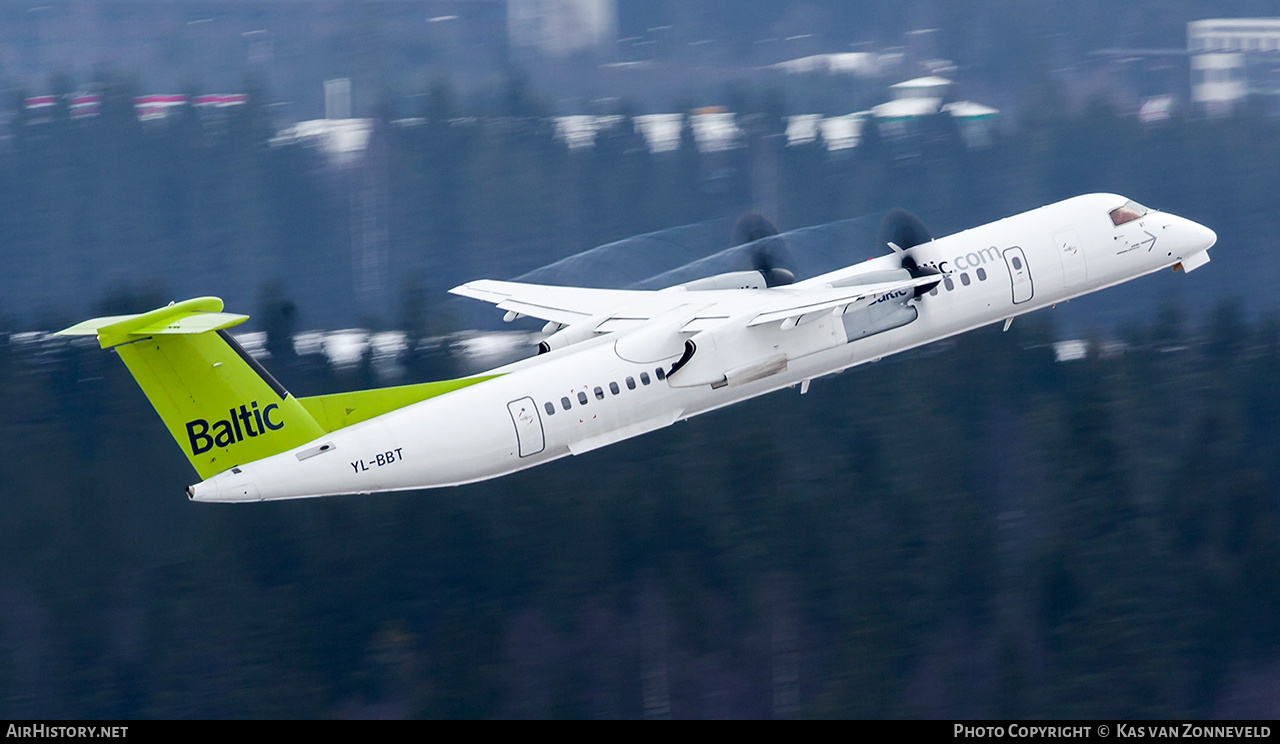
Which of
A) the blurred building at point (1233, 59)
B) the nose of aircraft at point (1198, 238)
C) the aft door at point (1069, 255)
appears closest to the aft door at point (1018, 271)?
the aft door at point (1069, 255)

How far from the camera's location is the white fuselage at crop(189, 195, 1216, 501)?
30.7m

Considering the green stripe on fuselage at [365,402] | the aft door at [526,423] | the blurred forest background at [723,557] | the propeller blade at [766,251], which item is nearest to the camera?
the green stripe on fuselage at [365,402]

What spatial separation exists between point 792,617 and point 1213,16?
144021mm

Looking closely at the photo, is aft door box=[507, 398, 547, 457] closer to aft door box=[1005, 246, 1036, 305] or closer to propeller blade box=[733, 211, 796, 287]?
propeller blade box=[733, 211, 796, 287]

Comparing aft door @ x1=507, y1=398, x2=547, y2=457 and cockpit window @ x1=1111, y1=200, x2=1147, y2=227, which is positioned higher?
cockpit window @ x1=1111, y1=200, x2=1147, y2=227

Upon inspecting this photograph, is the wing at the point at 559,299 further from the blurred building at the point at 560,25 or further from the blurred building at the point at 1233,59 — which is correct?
the blurred building at the point at 560,25

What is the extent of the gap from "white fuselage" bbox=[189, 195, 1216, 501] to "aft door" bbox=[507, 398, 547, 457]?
1.1 inches

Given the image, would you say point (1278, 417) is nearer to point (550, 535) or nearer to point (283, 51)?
point (550, 535)

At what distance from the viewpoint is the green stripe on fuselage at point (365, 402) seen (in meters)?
31.3

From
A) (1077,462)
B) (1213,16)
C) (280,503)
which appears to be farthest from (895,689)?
(1213,16)

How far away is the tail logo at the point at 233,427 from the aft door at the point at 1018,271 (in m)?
16.7

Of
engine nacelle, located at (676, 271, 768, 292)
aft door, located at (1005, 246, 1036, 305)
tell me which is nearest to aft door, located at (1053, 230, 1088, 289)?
aft door, located at (1005, 246, 1036, 305)

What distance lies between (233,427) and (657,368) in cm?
857

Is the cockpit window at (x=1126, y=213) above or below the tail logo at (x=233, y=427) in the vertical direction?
above
